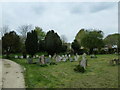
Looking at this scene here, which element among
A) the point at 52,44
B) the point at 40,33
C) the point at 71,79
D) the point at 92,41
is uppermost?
the point at 40,33

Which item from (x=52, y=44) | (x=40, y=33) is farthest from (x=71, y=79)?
(x=40, y=33)

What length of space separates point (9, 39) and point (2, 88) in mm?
23138

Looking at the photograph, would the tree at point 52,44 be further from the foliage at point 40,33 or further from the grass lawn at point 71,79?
the foliage at point 40,33

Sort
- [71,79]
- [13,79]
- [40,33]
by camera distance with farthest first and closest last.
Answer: [40,33]
[71,79]
[13,79]

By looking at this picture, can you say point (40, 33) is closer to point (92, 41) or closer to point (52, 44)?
point (92, 41)

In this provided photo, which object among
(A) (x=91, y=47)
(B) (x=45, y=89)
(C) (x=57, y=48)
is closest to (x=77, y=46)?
(A) (x=91, y=47)

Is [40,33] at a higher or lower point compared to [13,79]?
higher

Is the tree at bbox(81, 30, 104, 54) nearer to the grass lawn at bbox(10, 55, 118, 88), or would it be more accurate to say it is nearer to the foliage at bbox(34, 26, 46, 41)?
the foliage at bbox(34, 26, 46, 41)

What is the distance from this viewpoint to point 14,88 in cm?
749

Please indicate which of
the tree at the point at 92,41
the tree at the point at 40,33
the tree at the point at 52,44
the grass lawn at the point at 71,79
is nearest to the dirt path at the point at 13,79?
the grass lawn at the point at 71,79

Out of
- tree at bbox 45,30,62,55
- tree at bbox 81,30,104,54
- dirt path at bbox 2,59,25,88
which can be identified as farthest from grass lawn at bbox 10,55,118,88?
tree at bbox 81,30,104,54

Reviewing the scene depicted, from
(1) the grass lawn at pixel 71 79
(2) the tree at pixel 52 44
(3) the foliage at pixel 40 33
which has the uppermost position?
(3) the foliage at pixel 40 33

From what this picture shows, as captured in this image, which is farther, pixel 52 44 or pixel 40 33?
pixel 40 33

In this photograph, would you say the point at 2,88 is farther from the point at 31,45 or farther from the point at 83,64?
the point at 31,45
